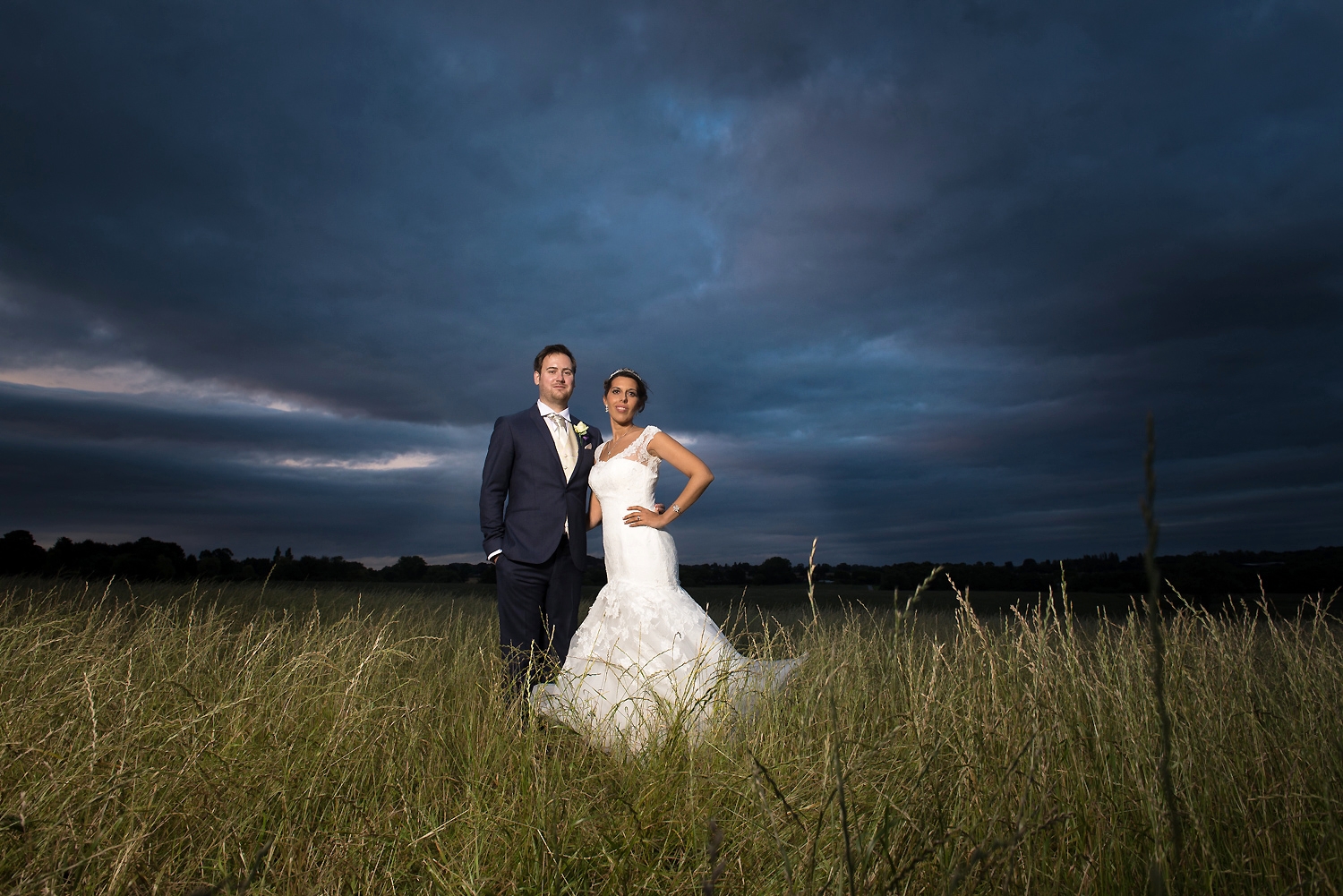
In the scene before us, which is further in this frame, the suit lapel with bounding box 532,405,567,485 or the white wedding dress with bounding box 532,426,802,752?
the suit lapel with bounding box 532,405,567,485

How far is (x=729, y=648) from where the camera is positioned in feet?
16.9

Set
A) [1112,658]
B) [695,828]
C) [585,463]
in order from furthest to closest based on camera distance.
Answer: [585,463], [1112,658], [695,828]

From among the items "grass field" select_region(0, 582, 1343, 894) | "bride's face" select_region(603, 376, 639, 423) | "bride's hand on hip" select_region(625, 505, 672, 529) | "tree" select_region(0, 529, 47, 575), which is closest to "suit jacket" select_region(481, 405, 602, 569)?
"bride's face" select_region(603, 376, 639, 423)

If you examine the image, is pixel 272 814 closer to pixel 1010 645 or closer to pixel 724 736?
pixel 724 736

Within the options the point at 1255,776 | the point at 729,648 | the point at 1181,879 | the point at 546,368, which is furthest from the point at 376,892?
the point at 1255,776

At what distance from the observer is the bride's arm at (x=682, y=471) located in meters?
5.63

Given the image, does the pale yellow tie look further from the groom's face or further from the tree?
the tree

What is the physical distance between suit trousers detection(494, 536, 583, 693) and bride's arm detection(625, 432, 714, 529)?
2.67 feet

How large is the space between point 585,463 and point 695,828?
140 inches

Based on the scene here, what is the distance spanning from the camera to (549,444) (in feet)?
19.7

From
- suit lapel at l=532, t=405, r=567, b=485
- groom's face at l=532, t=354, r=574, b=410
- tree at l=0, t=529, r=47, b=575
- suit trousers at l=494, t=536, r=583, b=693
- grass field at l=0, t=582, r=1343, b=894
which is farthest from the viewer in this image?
tree at l=0, t=529, r=47, b=575

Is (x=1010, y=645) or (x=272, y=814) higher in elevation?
(x=1010, y=645)

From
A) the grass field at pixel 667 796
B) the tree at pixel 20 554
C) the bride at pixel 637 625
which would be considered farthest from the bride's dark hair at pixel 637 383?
the tree at pixel 20 554

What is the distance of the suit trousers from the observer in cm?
586
